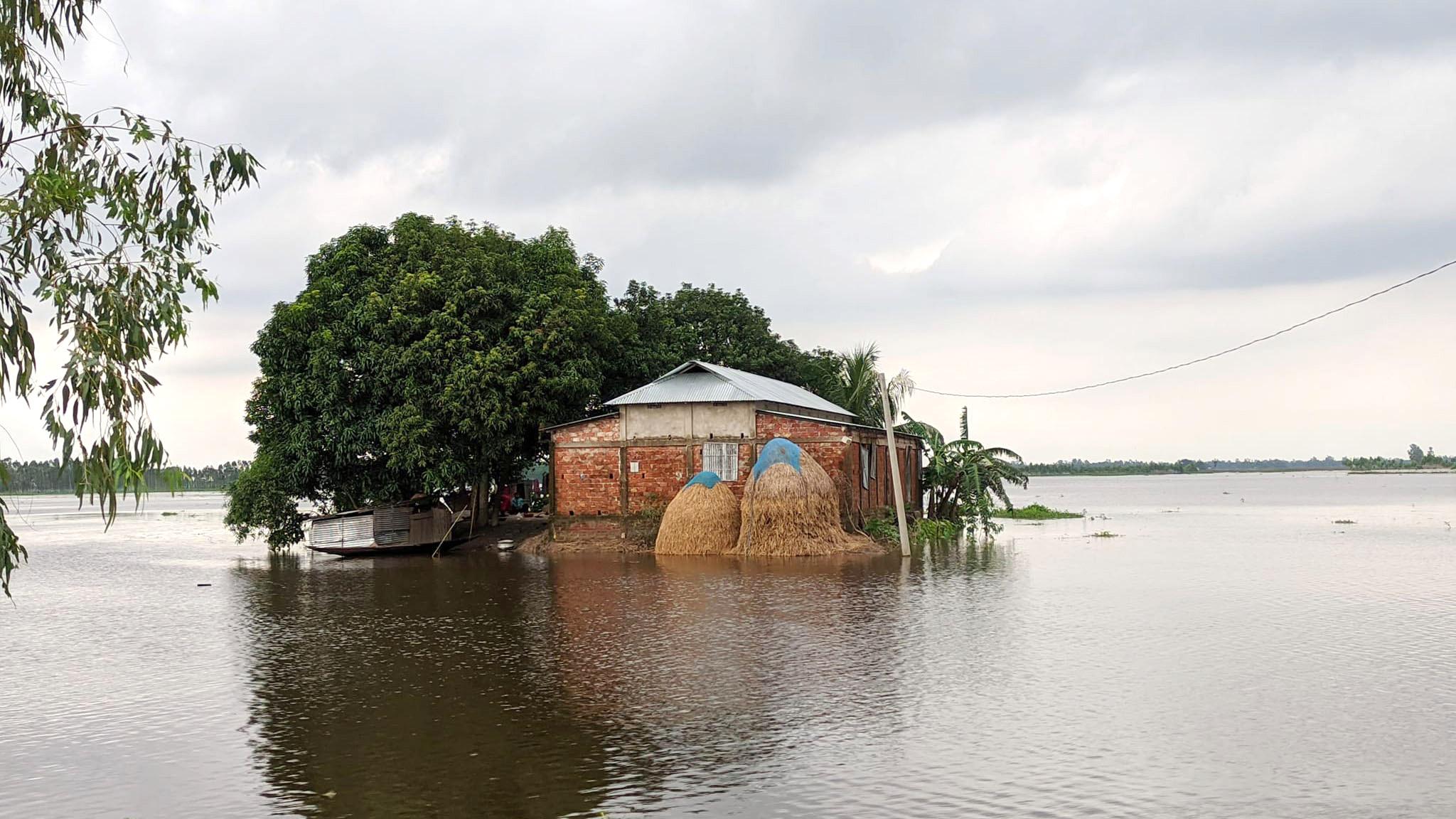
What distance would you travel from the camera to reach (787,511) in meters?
29.3

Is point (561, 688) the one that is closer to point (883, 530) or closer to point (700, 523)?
point (700, 523)

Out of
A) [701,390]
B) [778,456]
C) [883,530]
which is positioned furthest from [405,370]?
[883,530]

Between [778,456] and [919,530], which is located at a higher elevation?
[778,456]

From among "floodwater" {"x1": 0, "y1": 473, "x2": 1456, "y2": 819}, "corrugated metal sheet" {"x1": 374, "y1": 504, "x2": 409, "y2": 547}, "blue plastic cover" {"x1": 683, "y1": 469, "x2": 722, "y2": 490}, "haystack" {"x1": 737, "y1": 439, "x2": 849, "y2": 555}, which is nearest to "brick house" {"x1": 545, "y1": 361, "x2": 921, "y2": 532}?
"blue plastic cover" {"x1": 683, "y1": 469, "x2": 722, "y2": 490}

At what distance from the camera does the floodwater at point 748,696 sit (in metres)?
8.46

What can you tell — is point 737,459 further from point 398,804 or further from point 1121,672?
point 398,804

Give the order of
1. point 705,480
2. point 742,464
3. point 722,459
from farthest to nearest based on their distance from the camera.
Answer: point 722,459
point 742,464
point 705,480

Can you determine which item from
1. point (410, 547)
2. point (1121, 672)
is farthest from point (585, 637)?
point (410, 547)

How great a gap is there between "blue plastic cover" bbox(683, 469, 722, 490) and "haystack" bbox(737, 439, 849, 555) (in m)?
1.13

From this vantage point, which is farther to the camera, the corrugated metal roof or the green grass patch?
the green grass patch

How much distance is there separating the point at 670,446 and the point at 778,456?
3.94 meters

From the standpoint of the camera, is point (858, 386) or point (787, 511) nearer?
point (787, 511)

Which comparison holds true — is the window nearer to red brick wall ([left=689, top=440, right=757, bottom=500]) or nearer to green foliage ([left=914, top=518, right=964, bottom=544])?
red brick wall ([left=689, top=440, right=757, bottom=500])

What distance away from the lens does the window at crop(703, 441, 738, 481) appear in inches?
1273
